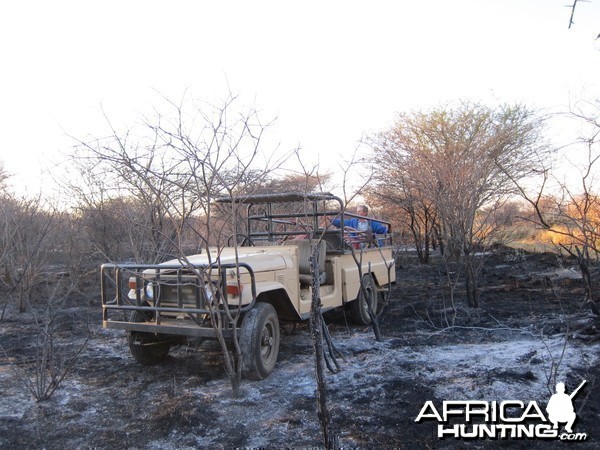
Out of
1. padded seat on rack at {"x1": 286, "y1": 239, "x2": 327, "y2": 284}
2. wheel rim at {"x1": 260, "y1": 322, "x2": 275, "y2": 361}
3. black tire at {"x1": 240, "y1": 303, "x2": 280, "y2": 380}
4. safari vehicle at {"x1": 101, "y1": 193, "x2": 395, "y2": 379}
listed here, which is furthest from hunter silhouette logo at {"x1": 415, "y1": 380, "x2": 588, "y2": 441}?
padded seat on rack at {"x1": 286, "y1": 239, "x2": 327, "y2": 284}

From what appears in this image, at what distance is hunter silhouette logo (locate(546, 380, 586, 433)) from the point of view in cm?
313

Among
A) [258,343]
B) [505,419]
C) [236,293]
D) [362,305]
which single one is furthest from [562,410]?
[362,305]

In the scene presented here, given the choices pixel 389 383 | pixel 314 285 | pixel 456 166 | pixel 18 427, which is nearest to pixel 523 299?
pixel 456 166

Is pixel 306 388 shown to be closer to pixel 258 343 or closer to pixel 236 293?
pixel 258 343

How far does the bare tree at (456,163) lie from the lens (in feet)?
24.2

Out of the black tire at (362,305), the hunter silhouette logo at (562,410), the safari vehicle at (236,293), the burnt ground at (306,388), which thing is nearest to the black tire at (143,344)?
the safari vehicle at (236,293)

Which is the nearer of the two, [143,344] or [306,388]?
[306,388]

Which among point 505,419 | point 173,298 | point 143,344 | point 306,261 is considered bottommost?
point 505,419

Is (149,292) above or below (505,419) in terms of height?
above

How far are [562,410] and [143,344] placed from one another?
367cm

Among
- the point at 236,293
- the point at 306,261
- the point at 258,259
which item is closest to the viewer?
the point at 236,293

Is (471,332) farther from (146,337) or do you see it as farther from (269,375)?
(146,337)

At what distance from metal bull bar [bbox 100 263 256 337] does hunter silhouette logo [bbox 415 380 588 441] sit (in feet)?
5.56

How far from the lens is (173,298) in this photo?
4.84 m
